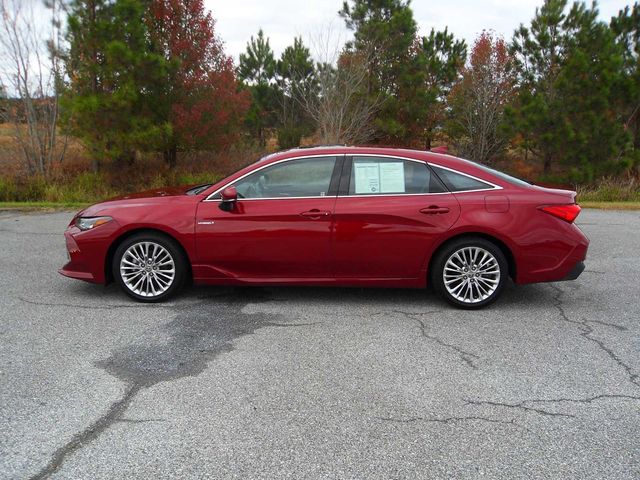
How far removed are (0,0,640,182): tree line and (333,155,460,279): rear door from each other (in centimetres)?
1004

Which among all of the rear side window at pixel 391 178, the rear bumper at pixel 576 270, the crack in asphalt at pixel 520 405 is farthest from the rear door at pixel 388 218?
the crack in asphalt at pixel 520 405

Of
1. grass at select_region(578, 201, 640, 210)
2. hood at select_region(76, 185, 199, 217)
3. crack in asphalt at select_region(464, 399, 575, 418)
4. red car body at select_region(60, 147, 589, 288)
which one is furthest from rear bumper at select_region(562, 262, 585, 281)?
grass at select_region(578, 201, 640, 210)

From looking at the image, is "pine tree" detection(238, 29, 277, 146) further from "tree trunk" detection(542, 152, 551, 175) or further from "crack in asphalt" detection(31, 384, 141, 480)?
"crack in asphalt" detection(31, 384, 141, 480)

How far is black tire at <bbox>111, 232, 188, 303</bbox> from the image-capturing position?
5.27 m

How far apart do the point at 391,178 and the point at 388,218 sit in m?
0.43

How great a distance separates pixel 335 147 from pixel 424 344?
2247mm

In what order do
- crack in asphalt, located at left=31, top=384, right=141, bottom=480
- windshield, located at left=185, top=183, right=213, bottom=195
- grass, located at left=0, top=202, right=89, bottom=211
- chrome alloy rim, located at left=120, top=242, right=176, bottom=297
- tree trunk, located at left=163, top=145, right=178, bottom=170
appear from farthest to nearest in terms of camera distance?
tree trunk, located at left=163, top=145, right=178, bottom=170 → grass, located at left=0, top=202, right=89, bottom=211 → windshield, located at left=185, top=183, right=213, bottom=195 → chrome alloy rim, located at left=120, top=242, right=176, bottom=297 → crack in asphalt, located at left=31, top=384, right=141, bottom=480

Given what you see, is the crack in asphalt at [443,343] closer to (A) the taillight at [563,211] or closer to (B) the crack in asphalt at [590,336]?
(B) the crack in asphalt at [590,336]

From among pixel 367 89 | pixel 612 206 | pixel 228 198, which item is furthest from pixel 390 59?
pixel 228 198

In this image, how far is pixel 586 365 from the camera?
3896 millimetres

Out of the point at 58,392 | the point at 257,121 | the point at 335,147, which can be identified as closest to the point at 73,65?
the point at 257,121

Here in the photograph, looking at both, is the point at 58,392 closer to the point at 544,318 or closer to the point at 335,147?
the point at 335,147

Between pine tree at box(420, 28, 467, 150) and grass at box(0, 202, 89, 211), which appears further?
pine tree at box(420, 28, 467, 150)

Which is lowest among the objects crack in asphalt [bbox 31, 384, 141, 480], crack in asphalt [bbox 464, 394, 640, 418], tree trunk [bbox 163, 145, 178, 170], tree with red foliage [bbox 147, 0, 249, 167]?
crack in asphalt [bbox 464, 394, 640, 418]
